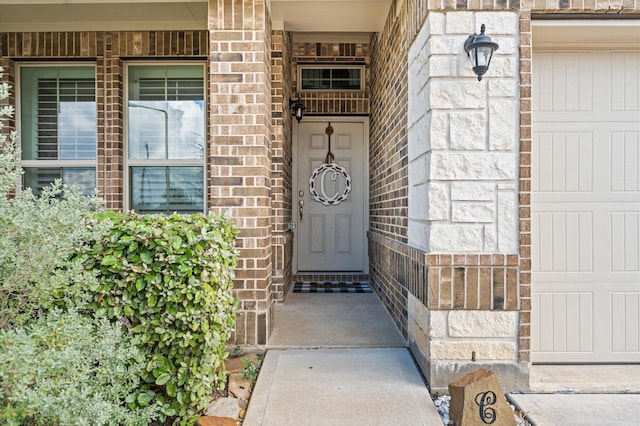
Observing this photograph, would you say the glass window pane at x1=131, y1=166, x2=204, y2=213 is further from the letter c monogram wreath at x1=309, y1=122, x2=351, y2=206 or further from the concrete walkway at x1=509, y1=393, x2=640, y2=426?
the concrete walkway at x1=509, y1=393, x2=640, y2=426

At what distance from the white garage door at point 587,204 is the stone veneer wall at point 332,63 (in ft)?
8.31

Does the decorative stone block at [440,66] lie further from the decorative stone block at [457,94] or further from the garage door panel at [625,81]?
the garage door panel at [625,81]

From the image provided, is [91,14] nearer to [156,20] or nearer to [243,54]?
[156,20]

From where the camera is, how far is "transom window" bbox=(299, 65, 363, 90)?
4.91 meters

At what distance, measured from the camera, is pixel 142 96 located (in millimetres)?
3920

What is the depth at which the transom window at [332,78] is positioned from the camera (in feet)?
16.1

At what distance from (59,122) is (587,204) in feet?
15.2

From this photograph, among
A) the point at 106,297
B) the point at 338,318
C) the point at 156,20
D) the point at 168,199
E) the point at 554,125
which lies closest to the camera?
the point at 106,297

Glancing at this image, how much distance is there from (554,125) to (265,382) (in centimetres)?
244

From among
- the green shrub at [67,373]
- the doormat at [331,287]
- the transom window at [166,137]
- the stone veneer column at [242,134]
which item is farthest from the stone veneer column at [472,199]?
the transom window at [166,137]

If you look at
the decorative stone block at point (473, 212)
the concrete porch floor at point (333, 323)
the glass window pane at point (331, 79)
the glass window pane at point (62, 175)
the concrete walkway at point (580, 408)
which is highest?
the glass window pane at point (331, 79)

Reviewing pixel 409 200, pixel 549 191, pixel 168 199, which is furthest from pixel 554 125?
pixel 168 199

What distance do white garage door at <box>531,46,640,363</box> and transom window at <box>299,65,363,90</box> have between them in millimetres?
2660

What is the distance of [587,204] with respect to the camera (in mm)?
2537
